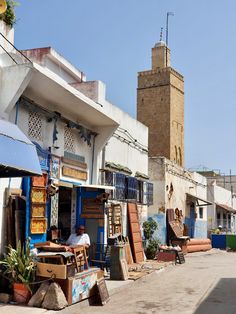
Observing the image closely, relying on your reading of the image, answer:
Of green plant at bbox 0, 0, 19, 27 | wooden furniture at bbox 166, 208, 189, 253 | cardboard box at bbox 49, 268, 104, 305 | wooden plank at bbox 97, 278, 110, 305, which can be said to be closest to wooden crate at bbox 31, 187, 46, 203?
cardboard box at bbox 49, 268, 104, 305

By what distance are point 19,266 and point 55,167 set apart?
347cm

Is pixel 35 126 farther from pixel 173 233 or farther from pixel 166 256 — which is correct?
pixel 173 233

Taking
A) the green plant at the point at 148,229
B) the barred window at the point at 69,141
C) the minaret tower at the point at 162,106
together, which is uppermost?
the minaret tower at the point at 162,106

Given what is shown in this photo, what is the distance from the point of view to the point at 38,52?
13.0 m

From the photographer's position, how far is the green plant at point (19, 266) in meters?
8.30

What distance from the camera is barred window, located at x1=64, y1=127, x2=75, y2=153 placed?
39.8 feet

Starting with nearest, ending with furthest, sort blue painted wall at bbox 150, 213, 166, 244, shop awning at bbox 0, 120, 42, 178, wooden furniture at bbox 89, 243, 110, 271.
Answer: shop awning at bbox 0, 120, 42, 178, wooden furniture at bbox 89, 243, 110, 271, blue painted wall at bbox 150, 213, 166, 244

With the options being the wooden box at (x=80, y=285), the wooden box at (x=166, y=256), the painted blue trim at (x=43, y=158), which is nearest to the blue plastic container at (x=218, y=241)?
the wooden box at (x=166, y=256)

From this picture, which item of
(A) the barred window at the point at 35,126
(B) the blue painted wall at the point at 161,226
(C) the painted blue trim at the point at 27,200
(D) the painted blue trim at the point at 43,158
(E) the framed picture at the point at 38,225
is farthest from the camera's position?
(B) the blue painted wall at the point at 161,226

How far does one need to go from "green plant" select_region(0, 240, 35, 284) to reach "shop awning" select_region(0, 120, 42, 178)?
1.74 metres

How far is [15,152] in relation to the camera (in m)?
7.23

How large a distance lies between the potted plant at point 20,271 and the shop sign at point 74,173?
348 centimetres

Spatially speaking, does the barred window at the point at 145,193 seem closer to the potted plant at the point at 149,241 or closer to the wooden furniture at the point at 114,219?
the potted plant at the point at 149,241

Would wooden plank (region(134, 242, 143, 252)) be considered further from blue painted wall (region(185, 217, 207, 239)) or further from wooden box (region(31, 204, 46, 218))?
blue painted wall (region(185, 217, 207, 239))
